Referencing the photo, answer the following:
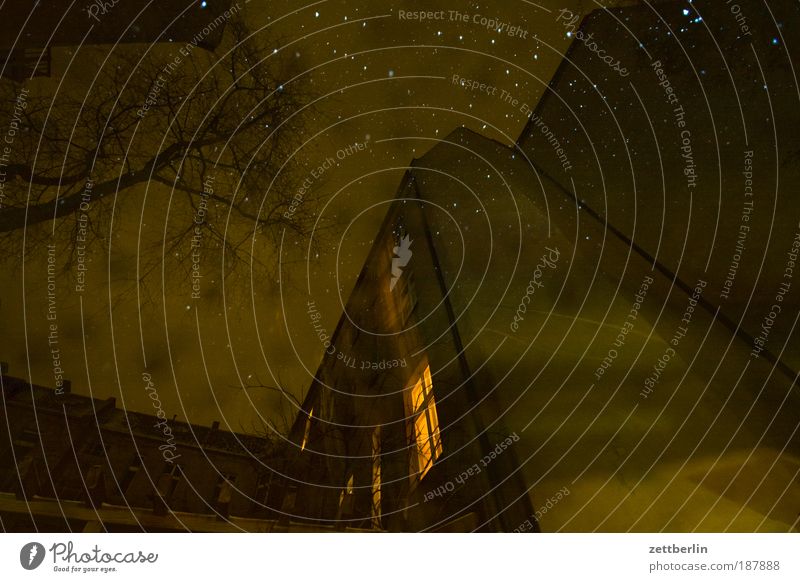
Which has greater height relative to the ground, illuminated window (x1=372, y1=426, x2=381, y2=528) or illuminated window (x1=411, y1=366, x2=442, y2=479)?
illuminated window (x1=411, y1=366, x2=442, y2=479)

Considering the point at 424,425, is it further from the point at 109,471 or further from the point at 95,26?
the point at 95,26

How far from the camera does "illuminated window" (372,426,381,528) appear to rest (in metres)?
0.79

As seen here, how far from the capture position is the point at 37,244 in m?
0.79

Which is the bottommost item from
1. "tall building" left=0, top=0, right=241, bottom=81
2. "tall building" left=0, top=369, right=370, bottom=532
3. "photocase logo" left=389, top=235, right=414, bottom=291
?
"tall building" left=0, top=369, right=370, bottom=532

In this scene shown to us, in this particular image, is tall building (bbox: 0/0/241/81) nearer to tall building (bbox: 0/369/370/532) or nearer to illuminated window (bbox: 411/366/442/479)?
tall building (bbox: 0/369/370/532)

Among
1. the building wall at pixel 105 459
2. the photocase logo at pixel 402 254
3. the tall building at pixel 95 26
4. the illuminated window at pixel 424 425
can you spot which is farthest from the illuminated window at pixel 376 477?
the tall building at pixel 95 26

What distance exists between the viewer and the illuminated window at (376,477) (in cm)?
79

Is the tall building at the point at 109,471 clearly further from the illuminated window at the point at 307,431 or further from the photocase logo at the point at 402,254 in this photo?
the photocase logo at the point at 402,254

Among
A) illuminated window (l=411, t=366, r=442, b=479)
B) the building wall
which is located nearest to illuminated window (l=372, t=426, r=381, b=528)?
illuminated window (l=411, t=366, r=442, b=479)

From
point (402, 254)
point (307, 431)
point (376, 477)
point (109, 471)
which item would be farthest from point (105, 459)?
point (402, 254)

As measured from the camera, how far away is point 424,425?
2.80 feet

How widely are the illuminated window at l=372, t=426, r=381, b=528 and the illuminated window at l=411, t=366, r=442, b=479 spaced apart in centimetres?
5

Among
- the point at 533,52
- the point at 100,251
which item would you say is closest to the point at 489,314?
the point at 533,52

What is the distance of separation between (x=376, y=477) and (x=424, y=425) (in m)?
0.11
